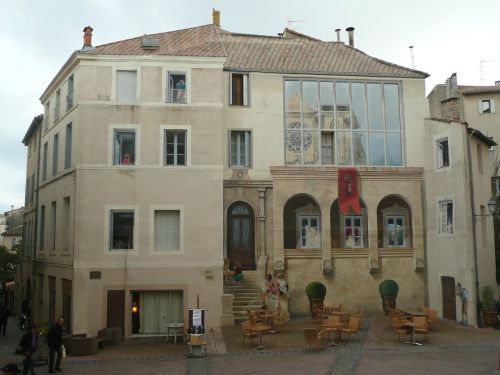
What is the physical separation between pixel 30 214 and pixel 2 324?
8803 mm

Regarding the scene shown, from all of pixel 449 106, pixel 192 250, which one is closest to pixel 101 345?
pixel 192 250

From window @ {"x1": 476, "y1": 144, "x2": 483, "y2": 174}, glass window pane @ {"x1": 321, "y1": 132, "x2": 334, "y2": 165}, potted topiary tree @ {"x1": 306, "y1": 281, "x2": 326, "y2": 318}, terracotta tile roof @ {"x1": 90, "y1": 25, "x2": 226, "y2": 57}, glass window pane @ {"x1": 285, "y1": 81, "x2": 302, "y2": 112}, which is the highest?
terracotta tile roof @ {"x1": 90, "y1": 25, "x2": 226, "y2": 57}

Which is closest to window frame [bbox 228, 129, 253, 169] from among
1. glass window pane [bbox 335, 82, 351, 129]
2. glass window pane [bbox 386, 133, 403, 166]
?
glass window pane [bbox 335, 82, 351, 129]

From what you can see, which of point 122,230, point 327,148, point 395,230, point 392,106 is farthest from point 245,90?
point 395,230

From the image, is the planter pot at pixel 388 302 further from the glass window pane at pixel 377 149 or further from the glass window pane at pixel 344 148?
the glass window pane at pixel 344 148

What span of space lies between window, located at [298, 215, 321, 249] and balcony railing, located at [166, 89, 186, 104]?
801 centimetres

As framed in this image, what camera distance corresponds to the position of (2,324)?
26.3 meters

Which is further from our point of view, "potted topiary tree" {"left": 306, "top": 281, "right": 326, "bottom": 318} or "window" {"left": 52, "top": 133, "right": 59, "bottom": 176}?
"window" {"left": 52, "top": 133, "right": 59, "bottom": 176}

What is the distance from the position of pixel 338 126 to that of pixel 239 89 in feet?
16.8

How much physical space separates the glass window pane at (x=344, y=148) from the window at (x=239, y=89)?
488 cm

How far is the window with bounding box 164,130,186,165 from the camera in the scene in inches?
912

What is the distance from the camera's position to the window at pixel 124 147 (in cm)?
2298

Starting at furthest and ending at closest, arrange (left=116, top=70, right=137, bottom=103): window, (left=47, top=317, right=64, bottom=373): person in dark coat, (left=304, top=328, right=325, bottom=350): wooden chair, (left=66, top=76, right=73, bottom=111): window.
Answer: (left=66, top=76, right=73, bottom=111): window
(left=116, top=70, right=137, bottom=103): window
(left=304, top=328, right=325, bottom=350): wooden chair
(left=47, top=317, right=64, bottom=373): person in dark coat

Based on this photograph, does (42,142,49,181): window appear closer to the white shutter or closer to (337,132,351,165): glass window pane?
the white shutter
